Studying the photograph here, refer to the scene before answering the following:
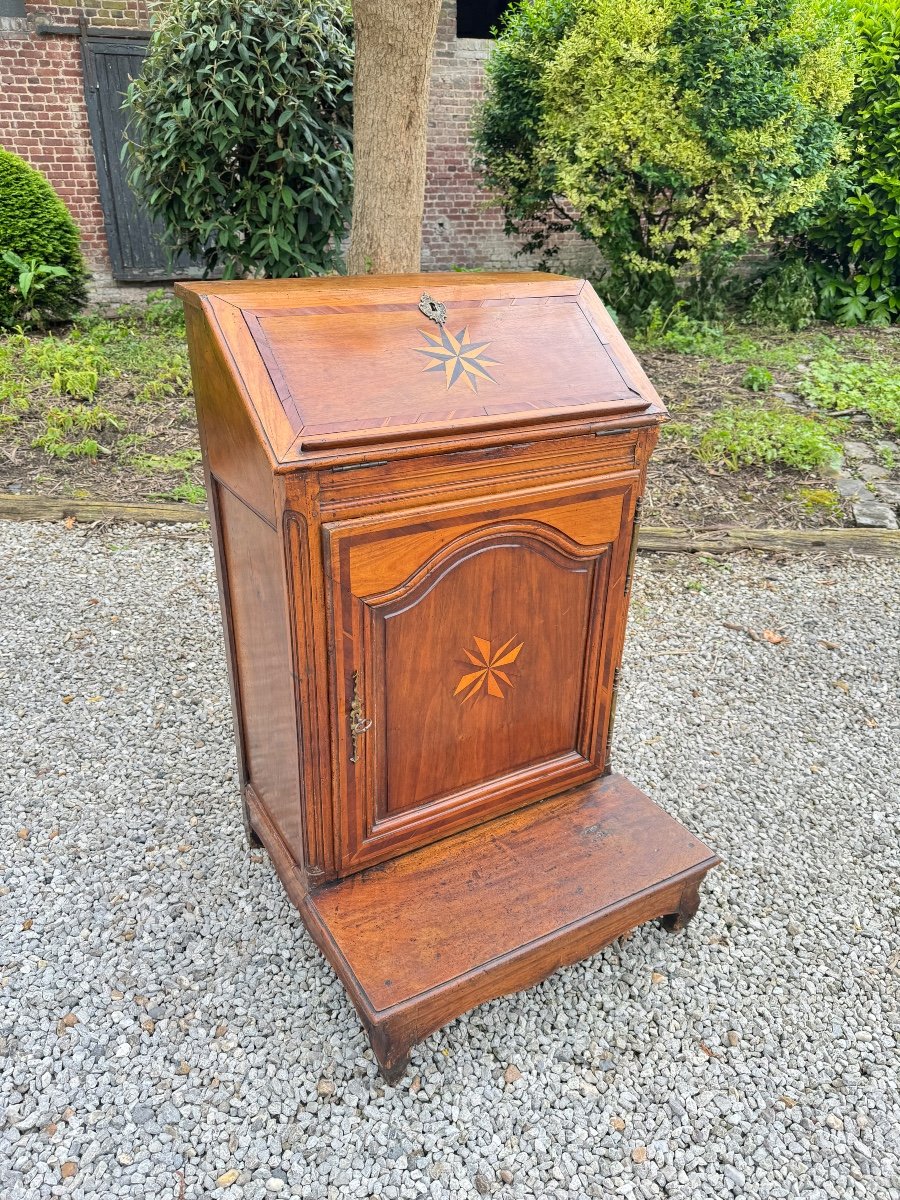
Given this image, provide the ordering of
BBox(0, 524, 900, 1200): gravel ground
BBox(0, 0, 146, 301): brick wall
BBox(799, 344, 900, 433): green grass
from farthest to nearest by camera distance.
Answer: BBox(0, 0, 146, 301): brick wall, BBox(799, 344, 900, 433): green grass, BBox(0, 524, 900, 1200): gravel ground

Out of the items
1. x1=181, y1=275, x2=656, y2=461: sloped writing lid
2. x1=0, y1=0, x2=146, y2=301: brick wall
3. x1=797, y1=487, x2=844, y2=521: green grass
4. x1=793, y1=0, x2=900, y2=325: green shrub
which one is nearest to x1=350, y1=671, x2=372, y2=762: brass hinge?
x1=181, y1=275, x2=656, y2=461: sloped writing lid

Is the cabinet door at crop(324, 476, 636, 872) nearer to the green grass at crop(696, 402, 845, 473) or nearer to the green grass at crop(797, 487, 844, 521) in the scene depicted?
the green grass at crop(797, 487, 844, 521)

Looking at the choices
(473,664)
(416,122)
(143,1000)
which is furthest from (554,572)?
(416,122)

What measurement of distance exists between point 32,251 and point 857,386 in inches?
228

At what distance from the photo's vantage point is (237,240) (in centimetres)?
530

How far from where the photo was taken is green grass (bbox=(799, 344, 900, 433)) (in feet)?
16.6

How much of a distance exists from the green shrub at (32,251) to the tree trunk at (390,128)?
312cm

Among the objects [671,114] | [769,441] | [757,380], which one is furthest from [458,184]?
[769,441]

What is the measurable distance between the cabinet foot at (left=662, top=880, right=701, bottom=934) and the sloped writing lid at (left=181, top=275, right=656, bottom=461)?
1.18 meters

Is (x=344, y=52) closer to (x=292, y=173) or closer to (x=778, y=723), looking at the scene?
(x=292, y=173)

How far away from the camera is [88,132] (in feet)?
24.9

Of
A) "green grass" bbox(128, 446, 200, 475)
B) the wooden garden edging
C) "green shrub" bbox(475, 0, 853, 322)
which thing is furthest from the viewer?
"green shrub" bbox(475, 0, 853, 322)

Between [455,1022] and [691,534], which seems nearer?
[455,1022]

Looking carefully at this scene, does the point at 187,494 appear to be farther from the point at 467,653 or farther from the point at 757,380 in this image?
the point at 757,380
